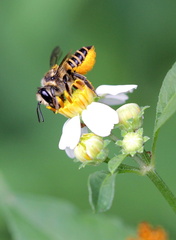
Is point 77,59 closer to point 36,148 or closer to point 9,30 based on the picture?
point 36,148

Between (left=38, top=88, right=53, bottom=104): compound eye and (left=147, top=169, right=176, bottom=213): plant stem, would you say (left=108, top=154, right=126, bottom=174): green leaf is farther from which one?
(left=38, top=88, right=53, bottom=104): compound eye

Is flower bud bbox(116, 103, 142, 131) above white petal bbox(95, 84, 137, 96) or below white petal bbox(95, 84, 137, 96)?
below

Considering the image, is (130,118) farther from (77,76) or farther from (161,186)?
(77,76)

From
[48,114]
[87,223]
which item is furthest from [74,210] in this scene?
[48,114]

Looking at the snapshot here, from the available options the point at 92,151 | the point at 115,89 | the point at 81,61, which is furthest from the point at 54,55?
the point at 92,151

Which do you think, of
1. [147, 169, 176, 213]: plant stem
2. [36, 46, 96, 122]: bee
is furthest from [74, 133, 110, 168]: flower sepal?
[36, 46, 96, 122]: bee
